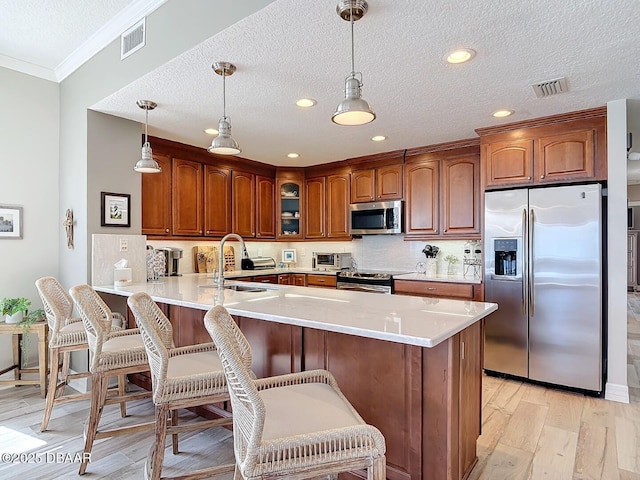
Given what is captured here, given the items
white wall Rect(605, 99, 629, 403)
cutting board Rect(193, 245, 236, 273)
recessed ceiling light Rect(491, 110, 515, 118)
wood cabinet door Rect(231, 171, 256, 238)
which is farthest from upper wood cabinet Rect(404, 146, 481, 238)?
cutting board Rect(193, 245, 236, 273)

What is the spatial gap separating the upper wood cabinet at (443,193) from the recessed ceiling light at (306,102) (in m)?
1.92

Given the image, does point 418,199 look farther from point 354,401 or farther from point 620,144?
point 354,401

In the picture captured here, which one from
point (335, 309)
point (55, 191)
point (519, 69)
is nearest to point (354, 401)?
point (335, 309)

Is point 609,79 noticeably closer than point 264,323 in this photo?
No

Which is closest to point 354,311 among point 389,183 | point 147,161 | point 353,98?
point 353,98

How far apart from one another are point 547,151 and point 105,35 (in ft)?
12.3

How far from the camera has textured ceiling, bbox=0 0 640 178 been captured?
184cm

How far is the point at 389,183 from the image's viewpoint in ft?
15.6

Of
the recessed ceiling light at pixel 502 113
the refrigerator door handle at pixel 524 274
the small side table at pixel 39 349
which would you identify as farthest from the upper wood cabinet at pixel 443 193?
the small side table at pixel 39 349

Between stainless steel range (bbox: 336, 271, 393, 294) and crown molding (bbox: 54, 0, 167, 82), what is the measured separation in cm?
326

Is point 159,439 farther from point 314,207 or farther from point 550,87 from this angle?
point 314,207

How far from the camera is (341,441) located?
1.20 metres

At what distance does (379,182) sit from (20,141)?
12.3 ft

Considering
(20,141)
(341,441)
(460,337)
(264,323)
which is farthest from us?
(20,141)
